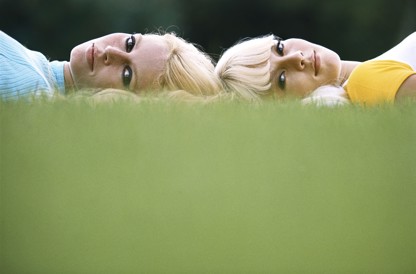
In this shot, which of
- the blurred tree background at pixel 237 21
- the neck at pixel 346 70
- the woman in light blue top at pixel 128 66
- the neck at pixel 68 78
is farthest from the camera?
the blurred tree background at pixel 237 21

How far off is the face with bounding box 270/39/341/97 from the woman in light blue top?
0.42 ft

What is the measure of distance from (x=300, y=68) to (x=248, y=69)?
107 mm

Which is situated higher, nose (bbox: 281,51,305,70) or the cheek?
nose (bbox: 281,51,305,70)

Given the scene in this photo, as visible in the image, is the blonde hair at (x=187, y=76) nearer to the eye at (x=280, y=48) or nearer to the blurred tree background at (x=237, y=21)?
the eye at (x=280, y=48)

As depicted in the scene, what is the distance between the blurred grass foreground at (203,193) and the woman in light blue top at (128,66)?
2.09 feet

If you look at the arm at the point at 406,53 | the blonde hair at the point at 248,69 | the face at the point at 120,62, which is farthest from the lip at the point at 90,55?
the arm at the point at 406,53

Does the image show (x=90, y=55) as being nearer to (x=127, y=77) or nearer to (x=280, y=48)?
(x=127, y=77)

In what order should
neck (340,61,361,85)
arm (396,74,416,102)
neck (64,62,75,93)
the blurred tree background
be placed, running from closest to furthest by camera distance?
arm (396,74,416,102)
neck (64,62,75,93)
neck (340,61,361,85)
the blurred tree background

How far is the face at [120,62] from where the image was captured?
1.52 m

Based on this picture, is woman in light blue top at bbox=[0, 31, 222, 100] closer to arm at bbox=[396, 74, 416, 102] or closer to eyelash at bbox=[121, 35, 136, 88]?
eyelash at bbox=[121, 35, 136, 88]

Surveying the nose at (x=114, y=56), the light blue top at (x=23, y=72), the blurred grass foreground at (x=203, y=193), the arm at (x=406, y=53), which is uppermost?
the arm at (x=406, y=53)

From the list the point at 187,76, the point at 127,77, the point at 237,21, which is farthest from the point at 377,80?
the point at 237,21

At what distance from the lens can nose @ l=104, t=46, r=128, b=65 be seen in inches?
60.2

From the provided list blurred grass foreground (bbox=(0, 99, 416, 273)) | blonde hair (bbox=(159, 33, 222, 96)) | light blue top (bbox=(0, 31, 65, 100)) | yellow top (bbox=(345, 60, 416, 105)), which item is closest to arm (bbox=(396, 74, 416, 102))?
yellow top (bbox=(345, 60, 416, 105))
